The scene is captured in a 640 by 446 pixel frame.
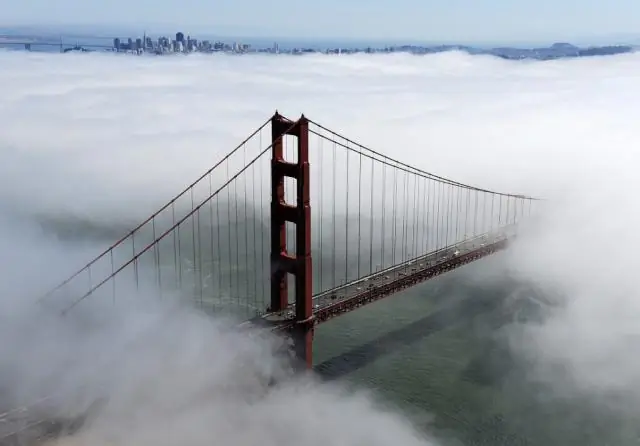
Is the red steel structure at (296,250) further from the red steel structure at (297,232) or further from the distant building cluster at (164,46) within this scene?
the distant building cluster at (164,46)

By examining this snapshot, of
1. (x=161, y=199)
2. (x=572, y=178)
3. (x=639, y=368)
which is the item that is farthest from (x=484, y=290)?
(x=572, y=178)

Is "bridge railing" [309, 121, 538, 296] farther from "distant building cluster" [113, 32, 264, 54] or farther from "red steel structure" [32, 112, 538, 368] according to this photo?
"distant building cluster" [113, 32, 264, 54]

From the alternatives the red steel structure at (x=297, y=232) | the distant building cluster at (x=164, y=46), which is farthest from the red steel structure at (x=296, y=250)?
the distant building cluster at (x=164, y=46)

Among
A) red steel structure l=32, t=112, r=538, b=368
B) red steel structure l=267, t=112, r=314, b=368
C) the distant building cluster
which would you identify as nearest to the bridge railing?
red steel structure l=32, t=112, r=538, b=368

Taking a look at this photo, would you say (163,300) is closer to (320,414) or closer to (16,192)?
(320,414)

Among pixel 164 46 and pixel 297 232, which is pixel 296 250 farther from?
pixel 164 46

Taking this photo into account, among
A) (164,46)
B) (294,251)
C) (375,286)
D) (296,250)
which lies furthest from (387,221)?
(164,46)
